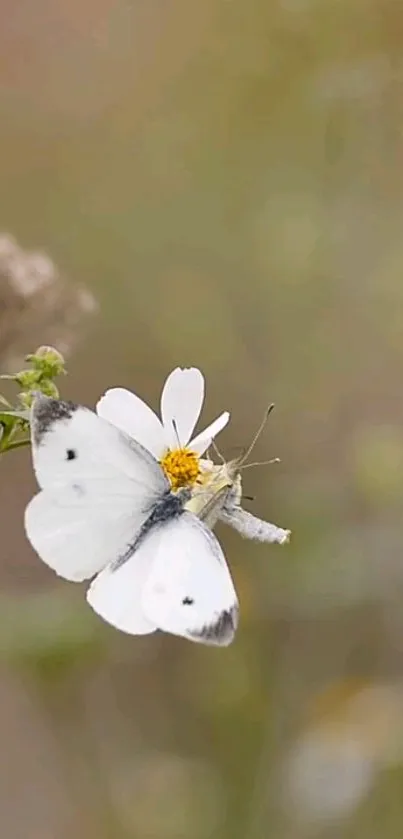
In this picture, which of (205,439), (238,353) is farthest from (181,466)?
(238,353)

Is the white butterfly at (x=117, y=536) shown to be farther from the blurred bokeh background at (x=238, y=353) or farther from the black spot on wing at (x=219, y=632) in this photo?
the blurred bokeh background at (x=238, y=353)

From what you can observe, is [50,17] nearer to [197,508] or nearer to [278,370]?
[278,370]

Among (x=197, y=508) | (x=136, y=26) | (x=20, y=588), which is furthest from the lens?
(x=136, y=26)

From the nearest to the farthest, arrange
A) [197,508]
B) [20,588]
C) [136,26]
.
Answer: [197,508], [20,588], [136,26]

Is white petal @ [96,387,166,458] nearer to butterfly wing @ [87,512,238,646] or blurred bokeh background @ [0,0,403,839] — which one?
butterfly wing @ [87,512,238,646]

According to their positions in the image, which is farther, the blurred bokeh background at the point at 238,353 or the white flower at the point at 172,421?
the blurred bokeh background at the point at 238,353

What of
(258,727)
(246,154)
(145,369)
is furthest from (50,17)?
(258,727)

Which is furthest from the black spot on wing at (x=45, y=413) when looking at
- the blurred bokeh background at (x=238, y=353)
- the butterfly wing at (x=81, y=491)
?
the blurred bokeh background at (x=238, y=353)
